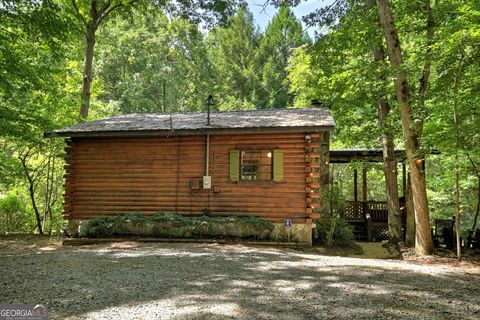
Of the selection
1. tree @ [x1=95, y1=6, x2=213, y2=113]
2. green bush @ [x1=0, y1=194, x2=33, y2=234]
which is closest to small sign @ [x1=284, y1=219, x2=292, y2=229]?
green bush @ [x1=0, y1=194, x2=33, y2=234]

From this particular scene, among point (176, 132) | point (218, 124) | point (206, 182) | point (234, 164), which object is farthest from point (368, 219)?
point (176, 132)

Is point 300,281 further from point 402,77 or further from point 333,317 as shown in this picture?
point 402,77

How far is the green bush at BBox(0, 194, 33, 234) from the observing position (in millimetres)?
14688

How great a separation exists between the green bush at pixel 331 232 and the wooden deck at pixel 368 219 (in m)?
3.07

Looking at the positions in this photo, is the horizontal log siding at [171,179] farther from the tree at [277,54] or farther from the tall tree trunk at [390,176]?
the tree at [277,54]

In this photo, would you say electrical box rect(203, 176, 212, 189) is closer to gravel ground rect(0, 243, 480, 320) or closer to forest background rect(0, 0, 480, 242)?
gravel ground rect(0, 243, 480, 320)

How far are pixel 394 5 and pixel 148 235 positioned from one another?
10.5 meters

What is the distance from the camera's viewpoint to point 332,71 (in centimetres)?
1313

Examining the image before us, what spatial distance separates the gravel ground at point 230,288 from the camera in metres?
3.75

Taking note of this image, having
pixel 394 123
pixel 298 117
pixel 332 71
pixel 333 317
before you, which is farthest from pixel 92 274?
pixel 332 71

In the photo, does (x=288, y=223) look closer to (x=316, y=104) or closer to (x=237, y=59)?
(x=316, y=104)

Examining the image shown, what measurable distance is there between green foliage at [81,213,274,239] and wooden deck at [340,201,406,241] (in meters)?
5.76

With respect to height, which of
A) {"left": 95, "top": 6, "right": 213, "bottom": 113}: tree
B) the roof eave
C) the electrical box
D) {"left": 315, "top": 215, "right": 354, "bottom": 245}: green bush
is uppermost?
{"left": 95, "top": 6, "right": 213, "bottom": 113}: tree

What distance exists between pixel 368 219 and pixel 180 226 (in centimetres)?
785
